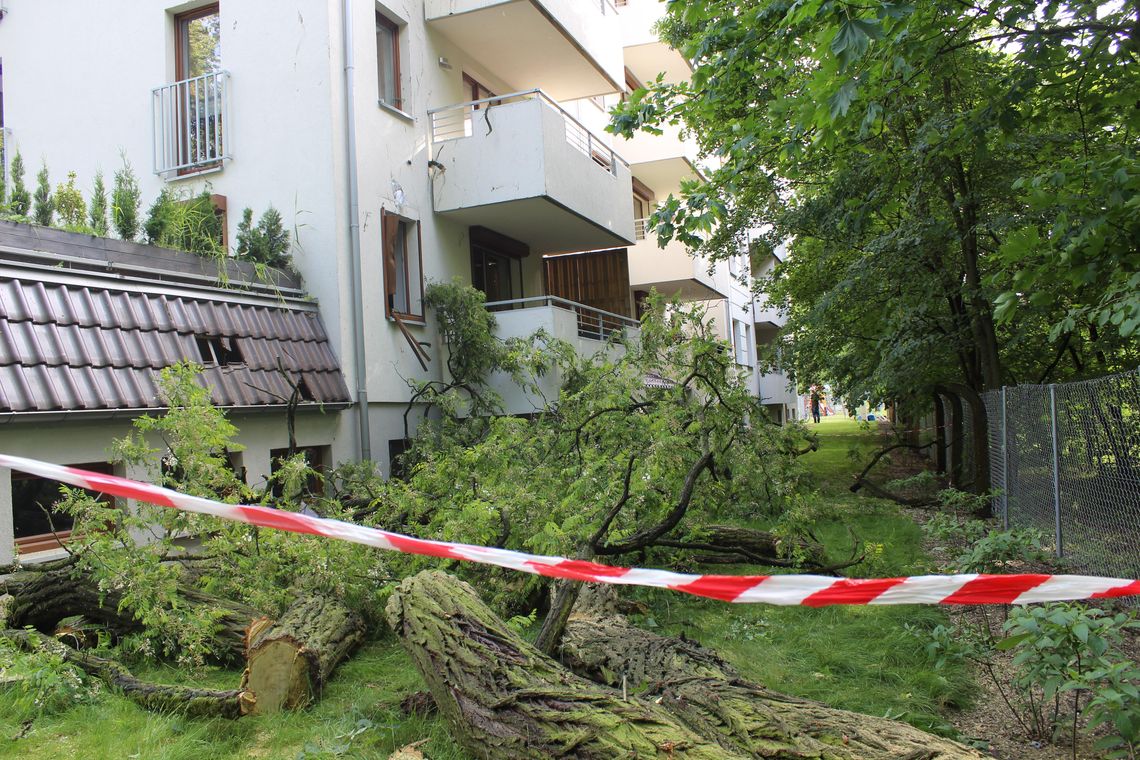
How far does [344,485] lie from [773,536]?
477cm

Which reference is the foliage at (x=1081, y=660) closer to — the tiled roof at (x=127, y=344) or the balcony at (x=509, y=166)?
the tiled roof at (x=127, y=344)

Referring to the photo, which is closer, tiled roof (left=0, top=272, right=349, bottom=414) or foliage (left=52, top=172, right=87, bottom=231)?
tiled roof (left=0, top=272, right=349, bottom=414)

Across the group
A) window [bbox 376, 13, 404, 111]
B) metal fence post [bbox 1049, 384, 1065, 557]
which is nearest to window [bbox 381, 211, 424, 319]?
window [bbox 376, 13, 404, 111]

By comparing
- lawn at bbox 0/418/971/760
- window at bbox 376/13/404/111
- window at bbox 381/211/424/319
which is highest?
window at bbox 376/13/404/111

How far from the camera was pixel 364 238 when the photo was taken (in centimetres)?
1047

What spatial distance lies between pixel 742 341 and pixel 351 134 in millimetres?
23222

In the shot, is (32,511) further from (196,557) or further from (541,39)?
(541,39)

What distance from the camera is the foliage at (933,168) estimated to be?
203 inches

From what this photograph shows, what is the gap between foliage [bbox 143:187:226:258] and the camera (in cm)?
876

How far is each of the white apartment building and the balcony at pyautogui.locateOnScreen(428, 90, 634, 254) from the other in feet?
0.10

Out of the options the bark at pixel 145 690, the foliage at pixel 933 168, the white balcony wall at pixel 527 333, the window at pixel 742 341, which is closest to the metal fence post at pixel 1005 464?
the foliage at pixel 933 168

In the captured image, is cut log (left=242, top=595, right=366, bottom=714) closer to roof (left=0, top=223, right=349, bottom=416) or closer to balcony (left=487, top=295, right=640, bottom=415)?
roof (left=0, top=223, right=349, bottom=416)

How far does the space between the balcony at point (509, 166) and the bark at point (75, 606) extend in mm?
7685

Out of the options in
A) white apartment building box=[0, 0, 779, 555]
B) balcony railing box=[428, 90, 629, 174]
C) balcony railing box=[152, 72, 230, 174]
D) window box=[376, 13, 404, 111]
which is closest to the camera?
white apartment building box=[0, 0, 779, 555]
